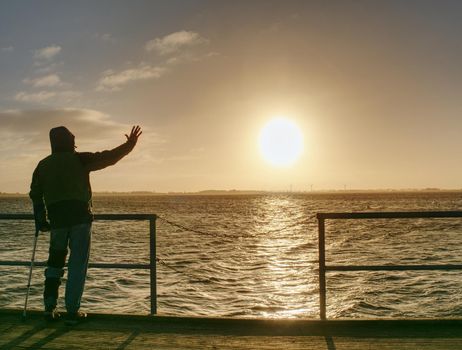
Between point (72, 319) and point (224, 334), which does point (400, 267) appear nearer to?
point (224, 334)

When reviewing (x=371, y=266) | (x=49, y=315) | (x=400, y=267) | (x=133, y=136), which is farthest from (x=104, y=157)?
(x=400, y=267)

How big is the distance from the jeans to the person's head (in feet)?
3.15

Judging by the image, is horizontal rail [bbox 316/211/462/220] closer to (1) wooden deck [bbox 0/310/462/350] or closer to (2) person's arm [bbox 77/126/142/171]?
(1) wooden deck [bbox 0/310/462/350]

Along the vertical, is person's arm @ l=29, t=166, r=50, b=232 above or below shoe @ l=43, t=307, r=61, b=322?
above

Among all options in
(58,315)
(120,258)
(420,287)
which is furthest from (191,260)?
(58,315)

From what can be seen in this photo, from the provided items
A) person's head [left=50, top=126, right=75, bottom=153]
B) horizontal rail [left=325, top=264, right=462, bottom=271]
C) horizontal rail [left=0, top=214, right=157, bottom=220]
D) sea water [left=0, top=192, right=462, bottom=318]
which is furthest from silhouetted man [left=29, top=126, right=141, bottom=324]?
horizontal rail [left=325, top=264, right=462, bottom=271]

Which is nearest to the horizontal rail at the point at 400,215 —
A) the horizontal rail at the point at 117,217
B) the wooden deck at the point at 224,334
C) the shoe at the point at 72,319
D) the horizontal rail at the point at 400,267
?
the horizontal rail at the point at 400,267

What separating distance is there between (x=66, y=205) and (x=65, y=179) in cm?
31

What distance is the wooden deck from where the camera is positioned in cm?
490

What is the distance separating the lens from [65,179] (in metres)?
5.78

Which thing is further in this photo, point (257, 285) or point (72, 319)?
point (257, 285)

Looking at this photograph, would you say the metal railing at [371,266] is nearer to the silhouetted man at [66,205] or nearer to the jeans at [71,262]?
the silhouetted man at [66,205]

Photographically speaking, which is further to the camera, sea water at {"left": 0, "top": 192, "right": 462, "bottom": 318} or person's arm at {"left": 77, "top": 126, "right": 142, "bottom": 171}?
sea water at {"left": 0, "top": 192, "right": 462, "bottom": 318}

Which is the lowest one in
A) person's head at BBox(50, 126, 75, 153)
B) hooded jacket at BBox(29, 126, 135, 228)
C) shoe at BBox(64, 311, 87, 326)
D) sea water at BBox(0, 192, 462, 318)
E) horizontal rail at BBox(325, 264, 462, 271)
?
sea water at BBox(0, 192, 462, 318)
